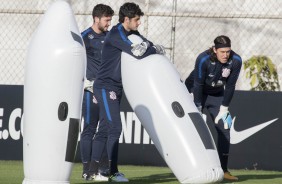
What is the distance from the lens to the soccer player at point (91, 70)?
1226cm

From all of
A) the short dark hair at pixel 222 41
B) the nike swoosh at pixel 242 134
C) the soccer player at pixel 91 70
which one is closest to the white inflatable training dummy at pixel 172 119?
the soccer player at pixel 91 70

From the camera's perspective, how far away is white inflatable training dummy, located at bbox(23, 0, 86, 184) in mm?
9320

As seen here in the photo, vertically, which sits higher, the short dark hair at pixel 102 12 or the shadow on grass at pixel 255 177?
the short dark hair at pixel 102 12

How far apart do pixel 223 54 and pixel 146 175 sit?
6.19ft

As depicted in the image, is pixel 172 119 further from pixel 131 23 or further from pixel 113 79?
pixel 131 23

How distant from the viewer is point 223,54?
40.7 feet

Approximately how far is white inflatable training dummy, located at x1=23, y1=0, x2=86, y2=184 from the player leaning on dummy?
334 centimetres

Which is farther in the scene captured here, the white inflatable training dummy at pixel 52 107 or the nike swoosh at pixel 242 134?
the nike swoosh at pixel 242 134

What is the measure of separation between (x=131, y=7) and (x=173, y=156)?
1937 millimetres

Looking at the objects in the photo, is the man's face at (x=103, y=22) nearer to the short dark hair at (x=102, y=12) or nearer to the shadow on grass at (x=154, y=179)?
the short dark hair at (x=102, y=12)

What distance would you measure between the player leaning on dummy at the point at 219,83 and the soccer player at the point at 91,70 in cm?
125

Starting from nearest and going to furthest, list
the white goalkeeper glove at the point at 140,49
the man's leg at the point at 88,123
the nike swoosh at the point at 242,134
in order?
the white goalkeeper glove at the point at 140,49, the man's leg at the point at 88,123, the nike swoosh at the point at 242,134

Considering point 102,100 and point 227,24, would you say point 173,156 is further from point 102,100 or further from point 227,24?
point 227,24

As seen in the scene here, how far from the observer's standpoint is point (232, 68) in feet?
41.5
